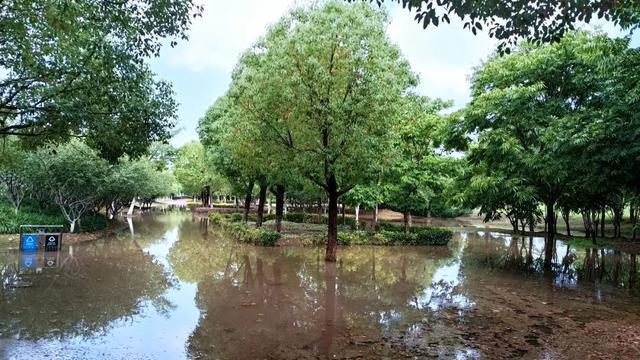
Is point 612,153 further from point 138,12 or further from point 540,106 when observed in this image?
point 138,12

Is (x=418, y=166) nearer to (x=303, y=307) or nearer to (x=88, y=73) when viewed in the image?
(x=303, y=307)

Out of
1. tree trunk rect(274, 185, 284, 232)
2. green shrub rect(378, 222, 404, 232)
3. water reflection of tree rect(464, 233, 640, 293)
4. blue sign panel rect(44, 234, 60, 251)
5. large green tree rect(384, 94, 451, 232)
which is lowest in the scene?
water reflection of tree rect(464, 233, 640, 293)

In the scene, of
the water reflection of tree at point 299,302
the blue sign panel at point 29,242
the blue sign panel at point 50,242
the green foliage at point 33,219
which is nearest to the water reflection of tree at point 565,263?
the water reflection of tree at point 299,302

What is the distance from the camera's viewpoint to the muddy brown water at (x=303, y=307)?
7.37 metres

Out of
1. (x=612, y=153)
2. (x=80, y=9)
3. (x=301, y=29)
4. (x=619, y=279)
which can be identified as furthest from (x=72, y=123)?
(x=619, y=279)

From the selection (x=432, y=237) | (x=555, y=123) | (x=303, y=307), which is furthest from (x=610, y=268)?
(x=303, y=307)

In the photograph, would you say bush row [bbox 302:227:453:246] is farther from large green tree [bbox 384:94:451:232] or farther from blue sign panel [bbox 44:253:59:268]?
blue sign panel [bbox 44:253:59:268]

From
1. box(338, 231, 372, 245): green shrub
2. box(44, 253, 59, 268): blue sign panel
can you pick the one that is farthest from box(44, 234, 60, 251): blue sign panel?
box(338, 231, 372, 245): green shrub

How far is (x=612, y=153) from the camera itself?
1186cm

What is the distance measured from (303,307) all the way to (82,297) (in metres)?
5.20

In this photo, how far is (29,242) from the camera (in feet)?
56.3

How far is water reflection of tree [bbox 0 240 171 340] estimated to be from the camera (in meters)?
8.12

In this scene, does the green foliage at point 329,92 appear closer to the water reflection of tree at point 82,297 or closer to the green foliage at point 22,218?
the water reflection of tree at point 82,297

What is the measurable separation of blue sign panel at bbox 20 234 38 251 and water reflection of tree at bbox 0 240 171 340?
1.70m
